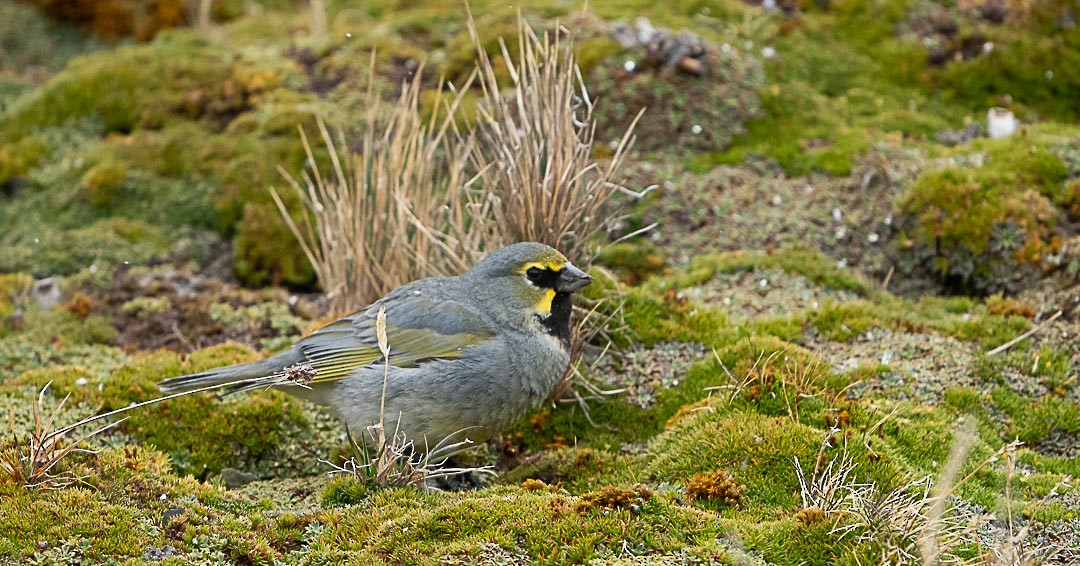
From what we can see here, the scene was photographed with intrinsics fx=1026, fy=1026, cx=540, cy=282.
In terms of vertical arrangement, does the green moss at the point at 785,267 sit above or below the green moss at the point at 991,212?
below

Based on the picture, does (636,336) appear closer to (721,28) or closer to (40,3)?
(721,28)

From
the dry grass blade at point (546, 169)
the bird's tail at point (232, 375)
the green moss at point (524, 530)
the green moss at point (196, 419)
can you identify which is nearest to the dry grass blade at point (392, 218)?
the dry grass blade at point (546, 169)

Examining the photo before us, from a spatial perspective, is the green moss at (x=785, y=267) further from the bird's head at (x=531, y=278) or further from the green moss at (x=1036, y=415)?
the bird's head at (x=531, y=278)

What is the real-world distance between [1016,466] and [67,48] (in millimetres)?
14782

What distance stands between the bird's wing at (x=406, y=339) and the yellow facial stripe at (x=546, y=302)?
37 centimetres

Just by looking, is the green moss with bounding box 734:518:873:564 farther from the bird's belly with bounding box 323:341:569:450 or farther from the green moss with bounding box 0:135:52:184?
the green moss with bounding box 0:135:52:184

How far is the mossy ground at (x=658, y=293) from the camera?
5.31 meters

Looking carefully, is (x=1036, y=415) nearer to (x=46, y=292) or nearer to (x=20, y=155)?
(x=46, y=292)

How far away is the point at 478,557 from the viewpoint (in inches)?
193

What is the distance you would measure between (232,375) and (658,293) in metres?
3.51

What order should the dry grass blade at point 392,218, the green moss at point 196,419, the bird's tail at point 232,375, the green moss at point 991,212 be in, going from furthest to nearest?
the green moss at point 991,212, the dry grass blade at point 392,218, the green moss at point 196,419, the bird's tail at point 232,375

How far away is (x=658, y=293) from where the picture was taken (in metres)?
8.40

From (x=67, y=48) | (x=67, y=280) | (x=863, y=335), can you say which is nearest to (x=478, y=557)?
(x=863, y=335)

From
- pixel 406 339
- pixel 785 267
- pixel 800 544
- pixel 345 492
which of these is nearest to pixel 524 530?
pixel 345 492
